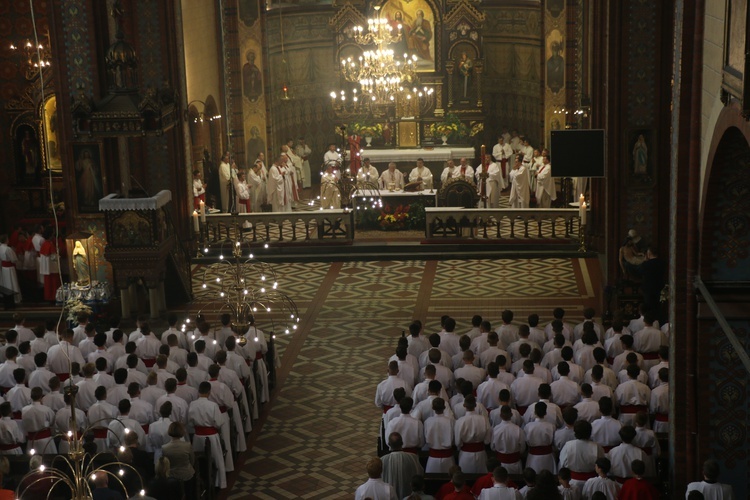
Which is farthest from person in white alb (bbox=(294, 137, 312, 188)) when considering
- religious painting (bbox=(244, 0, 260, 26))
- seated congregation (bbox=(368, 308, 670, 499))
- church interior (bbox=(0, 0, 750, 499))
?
seated congregation (bbox=(368, 308, 670, 499))

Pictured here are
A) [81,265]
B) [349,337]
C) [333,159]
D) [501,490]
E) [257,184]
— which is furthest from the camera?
[333,159]

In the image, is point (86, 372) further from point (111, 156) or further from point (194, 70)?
point (194, 70)

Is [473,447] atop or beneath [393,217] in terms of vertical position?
beneath

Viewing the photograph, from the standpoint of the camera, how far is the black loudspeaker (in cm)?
1842

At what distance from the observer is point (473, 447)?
13.0 meters

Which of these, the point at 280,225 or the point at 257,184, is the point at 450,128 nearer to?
the point at 257,184

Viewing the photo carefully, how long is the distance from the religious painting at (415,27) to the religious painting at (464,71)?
72 centimetres

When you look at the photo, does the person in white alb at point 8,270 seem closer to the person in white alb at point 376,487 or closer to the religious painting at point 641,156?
the religious painting at point 641,156

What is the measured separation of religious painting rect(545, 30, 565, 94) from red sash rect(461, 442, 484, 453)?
63.9 ft

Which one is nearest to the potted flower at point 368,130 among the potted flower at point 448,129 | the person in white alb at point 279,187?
the potted flower at point 448,129

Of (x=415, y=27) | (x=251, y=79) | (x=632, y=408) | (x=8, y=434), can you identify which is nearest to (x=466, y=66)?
(x=415, y=27)

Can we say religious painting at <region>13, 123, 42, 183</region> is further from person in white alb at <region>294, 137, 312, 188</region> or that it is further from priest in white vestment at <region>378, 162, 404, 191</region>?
priest in white vestment at <region>378, 162, 404, 191</region>

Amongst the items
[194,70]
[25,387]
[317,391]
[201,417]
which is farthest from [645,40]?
[194,70]

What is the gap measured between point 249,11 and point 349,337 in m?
14.0
